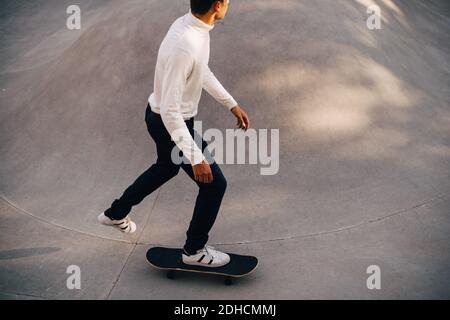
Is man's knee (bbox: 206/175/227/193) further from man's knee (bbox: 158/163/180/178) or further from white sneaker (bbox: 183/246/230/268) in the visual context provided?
white sneaker (bbox: 183/246/230/268)

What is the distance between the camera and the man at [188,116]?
332 cm

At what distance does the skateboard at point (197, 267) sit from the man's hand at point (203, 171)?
2.63 feet

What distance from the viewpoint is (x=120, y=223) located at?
420cm

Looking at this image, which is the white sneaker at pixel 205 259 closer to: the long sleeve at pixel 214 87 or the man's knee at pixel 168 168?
the man's knee at pixel 168 168

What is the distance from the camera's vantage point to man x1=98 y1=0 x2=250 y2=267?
3.32 meters

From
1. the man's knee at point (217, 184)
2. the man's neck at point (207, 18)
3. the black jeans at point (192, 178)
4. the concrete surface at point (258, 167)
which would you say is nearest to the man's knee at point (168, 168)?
the black jeans at point (192, 178)

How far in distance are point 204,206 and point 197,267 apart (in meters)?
0.51

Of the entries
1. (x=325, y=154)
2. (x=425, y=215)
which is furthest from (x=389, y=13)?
(x=425, y=215)

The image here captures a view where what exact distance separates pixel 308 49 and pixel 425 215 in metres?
2.52

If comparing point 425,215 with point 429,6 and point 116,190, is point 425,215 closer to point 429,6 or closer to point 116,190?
point 116,190

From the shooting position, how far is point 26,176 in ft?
17.8

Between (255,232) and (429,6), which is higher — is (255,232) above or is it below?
below

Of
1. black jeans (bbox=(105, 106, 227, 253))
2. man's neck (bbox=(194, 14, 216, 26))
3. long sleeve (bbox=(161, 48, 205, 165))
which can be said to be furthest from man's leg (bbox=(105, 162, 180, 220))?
man's neck (bbox=(194, 14, 216, 26))

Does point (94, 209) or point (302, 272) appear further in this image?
point (94, 209)
